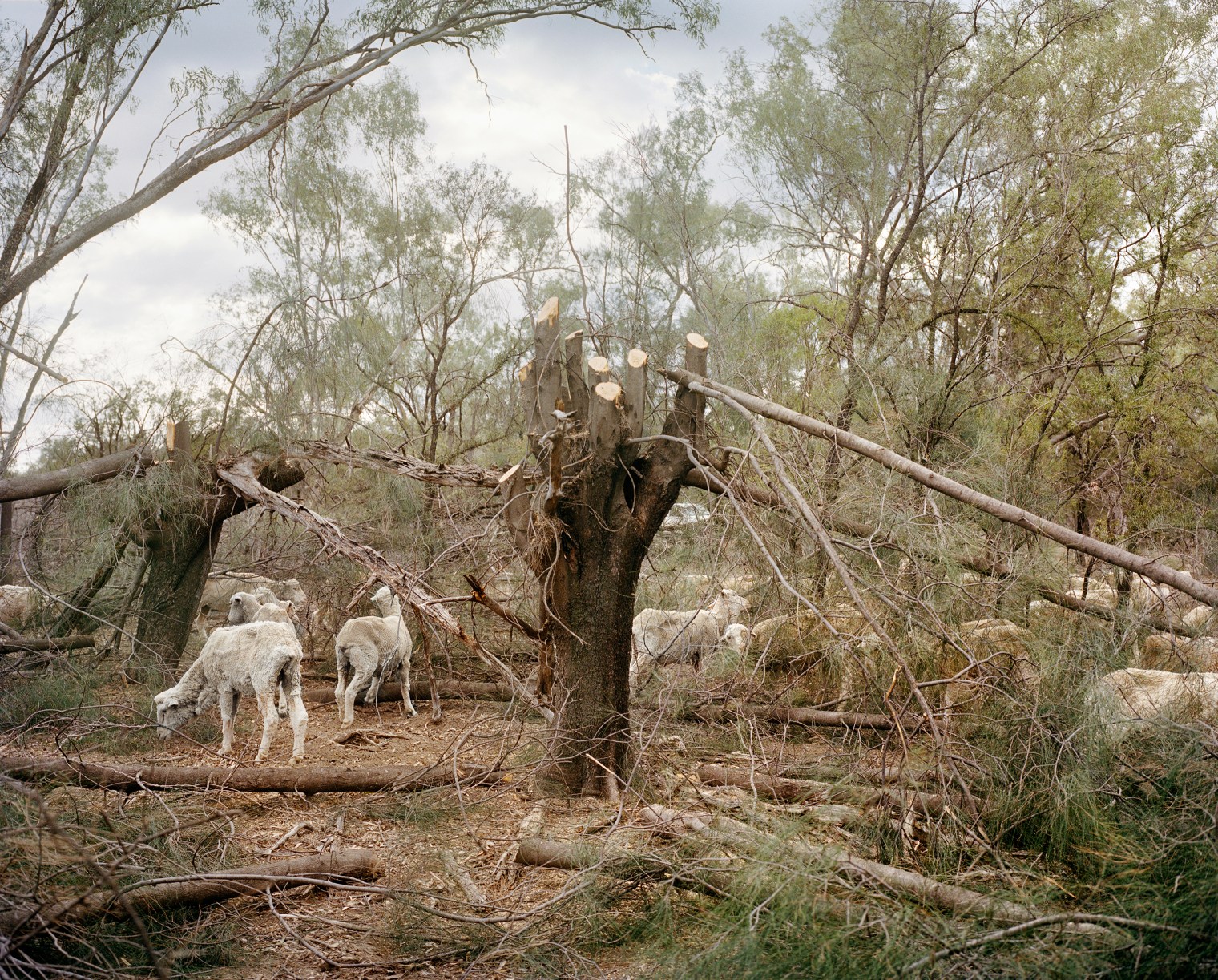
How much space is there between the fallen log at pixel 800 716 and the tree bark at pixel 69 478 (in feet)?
16.8

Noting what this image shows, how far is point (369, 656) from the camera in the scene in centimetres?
785

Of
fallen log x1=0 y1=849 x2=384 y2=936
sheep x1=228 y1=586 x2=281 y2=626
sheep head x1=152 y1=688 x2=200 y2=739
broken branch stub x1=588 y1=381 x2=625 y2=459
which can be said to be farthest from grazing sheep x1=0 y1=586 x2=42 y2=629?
broken branch stub x1=588 y1=381 x2=625 y2=459

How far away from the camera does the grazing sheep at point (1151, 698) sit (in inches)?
175

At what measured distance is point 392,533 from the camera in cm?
865

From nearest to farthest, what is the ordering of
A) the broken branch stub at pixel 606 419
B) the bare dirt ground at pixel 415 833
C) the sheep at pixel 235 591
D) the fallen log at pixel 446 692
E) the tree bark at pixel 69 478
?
the bare dirt ground at pixel 415 833 → the broken branch stub at pixel 606 419 → the tree bark at pixel 69 478 → the fallen log at pixel 446 692 → the sheep at pixel 235 591

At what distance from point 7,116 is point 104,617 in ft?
18.0

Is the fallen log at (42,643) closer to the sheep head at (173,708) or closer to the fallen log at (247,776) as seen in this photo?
the sheep head at (173,708)

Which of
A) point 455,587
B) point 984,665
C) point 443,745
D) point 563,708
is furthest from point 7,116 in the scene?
point 984,665

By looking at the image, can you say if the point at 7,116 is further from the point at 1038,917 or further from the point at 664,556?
the point at 1038,917

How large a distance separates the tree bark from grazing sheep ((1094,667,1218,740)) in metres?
7.25

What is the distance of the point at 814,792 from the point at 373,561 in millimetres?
3117

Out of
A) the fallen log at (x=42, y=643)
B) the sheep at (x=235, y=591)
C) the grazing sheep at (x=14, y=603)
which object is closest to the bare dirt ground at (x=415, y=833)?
the fallen log at (x=42, y=643)

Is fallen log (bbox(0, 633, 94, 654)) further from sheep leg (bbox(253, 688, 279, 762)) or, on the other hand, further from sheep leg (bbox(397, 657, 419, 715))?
sheep leg (bbox(397, 657, 419, 715))

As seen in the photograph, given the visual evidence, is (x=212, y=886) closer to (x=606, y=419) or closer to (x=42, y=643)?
(x=606, y=419)
